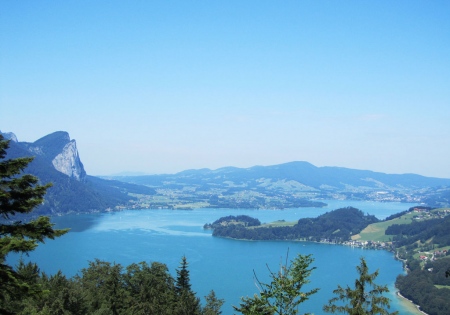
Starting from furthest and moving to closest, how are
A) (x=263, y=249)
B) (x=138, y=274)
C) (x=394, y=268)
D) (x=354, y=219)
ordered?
(x=354, y=219) → (x=263, y=249) → (x=394, y=268) → (x=138, y=274)

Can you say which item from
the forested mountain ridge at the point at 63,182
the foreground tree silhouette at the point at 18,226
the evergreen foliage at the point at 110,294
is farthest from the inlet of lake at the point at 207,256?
the foreground tree silhouette at the point at 18,226

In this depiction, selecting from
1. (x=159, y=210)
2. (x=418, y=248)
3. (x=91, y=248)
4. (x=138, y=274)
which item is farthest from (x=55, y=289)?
(x=159, y=210)

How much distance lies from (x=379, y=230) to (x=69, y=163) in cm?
14210

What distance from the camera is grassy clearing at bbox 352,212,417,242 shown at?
103 metres

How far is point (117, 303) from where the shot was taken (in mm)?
16844

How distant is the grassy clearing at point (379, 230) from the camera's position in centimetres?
10325

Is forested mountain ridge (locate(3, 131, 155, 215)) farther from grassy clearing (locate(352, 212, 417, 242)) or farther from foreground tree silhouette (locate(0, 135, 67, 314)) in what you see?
Answer: foreground tree silhouette (locate(0, 135, 67, 314))

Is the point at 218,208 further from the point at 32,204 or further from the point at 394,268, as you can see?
the point at 32,204

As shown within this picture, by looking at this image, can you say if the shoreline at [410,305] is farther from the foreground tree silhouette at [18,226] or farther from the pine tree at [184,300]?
the foreground tree silhouette at [18,226]

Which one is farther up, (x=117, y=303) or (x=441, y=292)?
(x=117, y=303)

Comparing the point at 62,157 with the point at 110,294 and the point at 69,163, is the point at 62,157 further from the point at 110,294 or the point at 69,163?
the point at 110,294

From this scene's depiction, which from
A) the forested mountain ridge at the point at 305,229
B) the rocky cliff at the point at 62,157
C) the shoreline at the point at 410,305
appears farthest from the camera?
the rocky cliff at the point at 62,157

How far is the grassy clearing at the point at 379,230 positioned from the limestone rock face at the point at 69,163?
13387 centimetres

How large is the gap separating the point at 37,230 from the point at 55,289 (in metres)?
10.5
